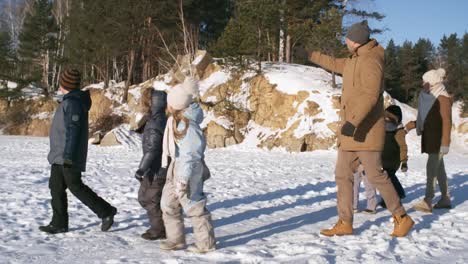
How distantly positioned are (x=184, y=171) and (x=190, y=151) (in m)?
0.18

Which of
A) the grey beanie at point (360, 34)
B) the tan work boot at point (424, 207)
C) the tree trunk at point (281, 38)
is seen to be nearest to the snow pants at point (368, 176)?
the grey beanie at point (360, 34)

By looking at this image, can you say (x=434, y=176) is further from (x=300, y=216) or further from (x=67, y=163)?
(x=67, y=163)

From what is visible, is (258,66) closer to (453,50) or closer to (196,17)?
(196,17)

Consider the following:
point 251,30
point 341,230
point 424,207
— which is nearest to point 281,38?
point 251,30

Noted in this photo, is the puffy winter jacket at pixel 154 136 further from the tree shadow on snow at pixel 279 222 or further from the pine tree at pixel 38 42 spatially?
the pine tree at pixel 38 42

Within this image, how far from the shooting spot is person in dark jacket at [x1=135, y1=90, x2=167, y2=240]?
13.0 ft

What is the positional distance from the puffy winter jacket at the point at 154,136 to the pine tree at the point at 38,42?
32928 millimetres

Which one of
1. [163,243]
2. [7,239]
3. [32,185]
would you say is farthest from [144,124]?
[32,185]

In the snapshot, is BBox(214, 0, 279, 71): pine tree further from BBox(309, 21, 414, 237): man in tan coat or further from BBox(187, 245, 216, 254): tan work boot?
BBox(187, 245, 216, 254): tan work boot

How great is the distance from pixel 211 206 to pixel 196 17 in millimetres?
26158

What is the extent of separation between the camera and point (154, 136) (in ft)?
13.0

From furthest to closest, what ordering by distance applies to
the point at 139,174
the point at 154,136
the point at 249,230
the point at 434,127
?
the point at 434,127, the point at 249,230, the point at 154,136, the point at 139,174

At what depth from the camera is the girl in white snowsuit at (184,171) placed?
11.8ft

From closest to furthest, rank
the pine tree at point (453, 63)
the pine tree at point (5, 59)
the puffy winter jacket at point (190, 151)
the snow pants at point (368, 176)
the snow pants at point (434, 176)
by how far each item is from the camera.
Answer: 1. the puffy winter jacket at point (190, 151)
2. the snow pants at point (368, 176)
3. the snow pants at point (434, 176)
4. the pine tree at point (5, 59)
5. the pine tree at point (453, 63)
